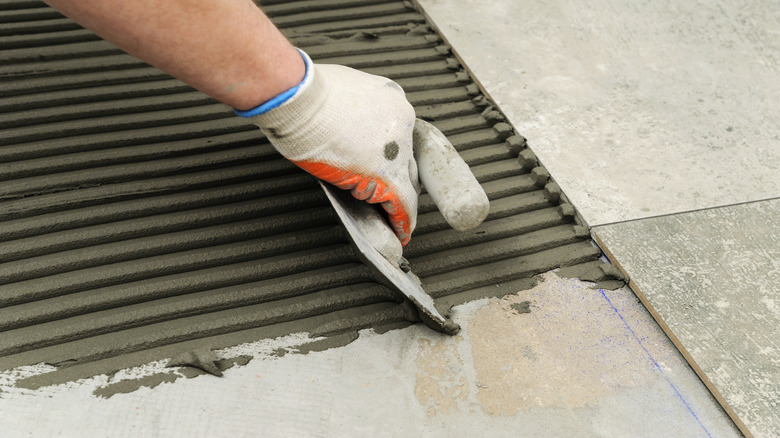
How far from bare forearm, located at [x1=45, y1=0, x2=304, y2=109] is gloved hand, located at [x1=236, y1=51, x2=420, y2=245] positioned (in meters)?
0.06

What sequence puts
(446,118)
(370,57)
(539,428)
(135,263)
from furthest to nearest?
(370,57) → (446,118) → (135,263) → (539,428)

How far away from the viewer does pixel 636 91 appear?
8.09 ft

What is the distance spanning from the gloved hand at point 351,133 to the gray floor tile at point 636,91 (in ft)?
2.18

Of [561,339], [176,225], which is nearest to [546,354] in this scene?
[561,339]

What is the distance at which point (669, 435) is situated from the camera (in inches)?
58.8

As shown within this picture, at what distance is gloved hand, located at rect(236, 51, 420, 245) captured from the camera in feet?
5.01

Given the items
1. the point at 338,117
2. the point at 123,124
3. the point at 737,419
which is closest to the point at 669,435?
the point at 737,419

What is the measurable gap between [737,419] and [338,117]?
4.02ft

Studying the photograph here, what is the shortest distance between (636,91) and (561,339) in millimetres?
1254

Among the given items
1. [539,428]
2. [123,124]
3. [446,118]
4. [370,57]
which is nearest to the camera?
[539,428]

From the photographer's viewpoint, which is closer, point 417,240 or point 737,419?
point 737,419

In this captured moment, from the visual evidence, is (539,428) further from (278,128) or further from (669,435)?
(278,128)

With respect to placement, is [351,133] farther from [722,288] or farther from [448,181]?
[722,288]

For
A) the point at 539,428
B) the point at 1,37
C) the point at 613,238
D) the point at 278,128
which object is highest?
the point at 278,128
